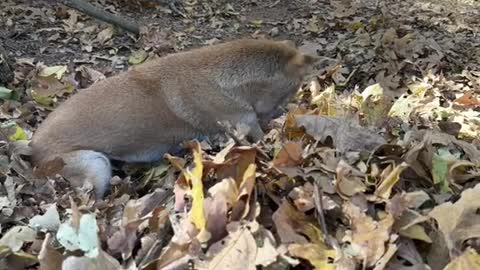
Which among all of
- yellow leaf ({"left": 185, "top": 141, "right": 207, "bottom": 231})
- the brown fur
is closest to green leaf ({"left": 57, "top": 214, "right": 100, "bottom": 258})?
yellow leaf ({"left": 185, "top": 141, "right": 207, "bottom": 231})

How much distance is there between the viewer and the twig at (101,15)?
6910 millimetres

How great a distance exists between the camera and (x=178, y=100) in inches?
166

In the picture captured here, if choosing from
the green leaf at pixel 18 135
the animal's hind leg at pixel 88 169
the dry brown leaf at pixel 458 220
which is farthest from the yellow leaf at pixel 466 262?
the green leaf at pixel 18 135

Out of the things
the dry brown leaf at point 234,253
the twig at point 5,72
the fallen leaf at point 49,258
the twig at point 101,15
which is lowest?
the twig at point 101,15

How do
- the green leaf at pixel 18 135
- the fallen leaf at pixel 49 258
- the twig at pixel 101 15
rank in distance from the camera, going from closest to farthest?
the fallen leaf at pixel 49 258 < the green leaf at pixel 18 135 < the twig at pixel 101 15

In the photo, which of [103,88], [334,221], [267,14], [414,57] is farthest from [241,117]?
[267,14]

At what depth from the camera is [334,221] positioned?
2.86 m

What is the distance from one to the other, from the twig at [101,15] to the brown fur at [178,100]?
2678mm

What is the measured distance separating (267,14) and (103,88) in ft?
12.7

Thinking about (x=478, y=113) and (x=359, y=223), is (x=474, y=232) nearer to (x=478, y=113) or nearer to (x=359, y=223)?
(x=359, y=223)

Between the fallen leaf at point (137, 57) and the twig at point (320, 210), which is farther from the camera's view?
the fallen leaf at point (137, 57)

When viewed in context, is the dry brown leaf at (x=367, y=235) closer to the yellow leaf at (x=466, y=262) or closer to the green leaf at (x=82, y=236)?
the yellow leaf at (x=466, y=262)

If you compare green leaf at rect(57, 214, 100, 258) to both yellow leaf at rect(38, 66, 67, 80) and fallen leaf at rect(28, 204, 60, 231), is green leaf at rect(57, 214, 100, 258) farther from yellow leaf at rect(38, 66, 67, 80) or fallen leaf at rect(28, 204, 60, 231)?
yellow leaf at rect(38, 66, 67, 80)

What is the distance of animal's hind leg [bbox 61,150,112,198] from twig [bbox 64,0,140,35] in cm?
314
